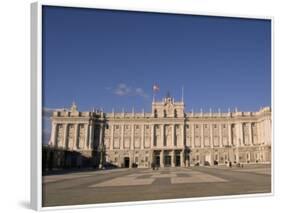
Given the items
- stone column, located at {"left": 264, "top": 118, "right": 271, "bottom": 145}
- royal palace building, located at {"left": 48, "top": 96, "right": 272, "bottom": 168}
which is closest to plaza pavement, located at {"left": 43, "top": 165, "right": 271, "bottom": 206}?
royal palace building, located at {"left": 48, "top": 96, "right": 272, "bottom": 168}

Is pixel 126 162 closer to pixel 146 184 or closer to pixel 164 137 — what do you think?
pixel 146 184

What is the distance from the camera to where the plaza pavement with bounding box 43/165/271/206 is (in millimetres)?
14383

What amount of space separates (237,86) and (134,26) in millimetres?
3434

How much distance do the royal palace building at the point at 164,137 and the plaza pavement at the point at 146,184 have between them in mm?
281

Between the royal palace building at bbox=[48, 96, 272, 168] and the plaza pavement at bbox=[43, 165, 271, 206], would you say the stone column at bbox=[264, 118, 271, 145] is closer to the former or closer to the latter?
the royal palace building at bbox=[48, 96, 272, 168]

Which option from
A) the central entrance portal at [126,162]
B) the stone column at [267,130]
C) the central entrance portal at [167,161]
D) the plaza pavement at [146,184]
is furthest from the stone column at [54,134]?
the stone column at [267,130]

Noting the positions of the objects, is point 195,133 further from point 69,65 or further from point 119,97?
point 69,65

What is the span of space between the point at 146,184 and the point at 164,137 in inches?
89.7

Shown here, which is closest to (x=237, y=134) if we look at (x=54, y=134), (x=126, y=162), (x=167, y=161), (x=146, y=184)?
(x=167, y=161)

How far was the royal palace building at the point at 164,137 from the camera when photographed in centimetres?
1556

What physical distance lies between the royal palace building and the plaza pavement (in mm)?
281

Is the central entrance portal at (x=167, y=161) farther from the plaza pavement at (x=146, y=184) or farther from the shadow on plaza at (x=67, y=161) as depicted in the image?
the shadow on plaza at (x=67, y=161)

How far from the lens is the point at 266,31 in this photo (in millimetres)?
16656

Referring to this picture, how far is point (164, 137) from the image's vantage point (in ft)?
56.3
